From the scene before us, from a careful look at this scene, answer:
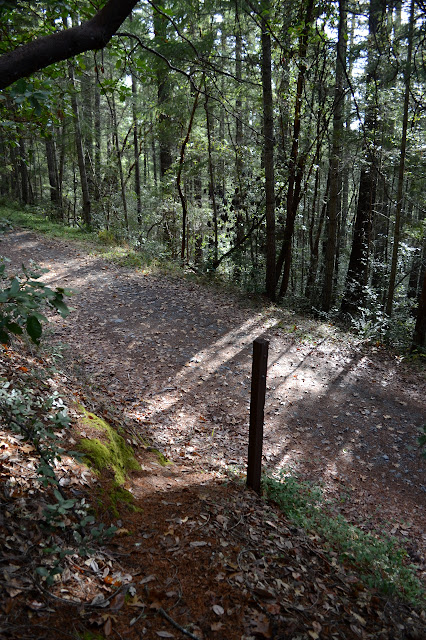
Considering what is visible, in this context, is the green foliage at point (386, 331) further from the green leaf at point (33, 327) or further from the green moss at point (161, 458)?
the green leaf at point (33, 327)

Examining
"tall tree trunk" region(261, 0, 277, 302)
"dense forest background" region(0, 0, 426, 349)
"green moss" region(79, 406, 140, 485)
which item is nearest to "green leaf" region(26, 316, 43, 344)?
"green moss" region(79, 406, 140, 485)

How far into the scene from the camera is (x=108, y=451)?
12.9 ft

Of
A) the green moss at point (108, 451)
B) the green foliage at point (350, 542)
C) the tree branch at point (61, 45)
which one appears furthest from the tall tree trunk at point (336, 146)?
the tree branch at point (61, 45)

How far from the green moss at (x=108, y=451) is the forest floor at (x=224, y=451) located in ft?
0.60

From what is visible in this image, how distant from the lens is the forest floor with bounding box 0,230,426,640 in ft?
8.37

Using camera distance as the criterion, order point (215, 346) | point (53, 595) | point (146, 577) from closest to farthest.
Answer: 1. point (53, 595)
2. point (146, 577)
3. point (215, 346)

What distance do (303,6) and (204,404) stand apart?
1023 centimetres

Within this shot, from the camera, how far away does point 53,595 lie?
224 cm

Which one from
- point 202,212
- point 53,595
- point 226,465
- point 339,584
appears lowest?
point 226,465

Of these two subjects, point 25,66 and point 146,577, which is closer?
point 25,66

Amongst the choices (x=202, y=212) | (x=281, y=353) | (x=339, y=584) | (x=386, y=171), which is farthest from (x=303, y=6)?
(x=339, y=584)

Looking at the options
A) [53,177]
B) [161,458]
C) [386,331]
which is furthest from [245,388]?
[53,177]

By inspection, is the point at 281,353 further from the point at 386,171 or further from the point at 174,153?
the point at 174,153

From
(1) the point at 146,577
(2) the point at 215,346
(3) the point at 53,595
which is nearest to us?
(3) the point at 53,595
